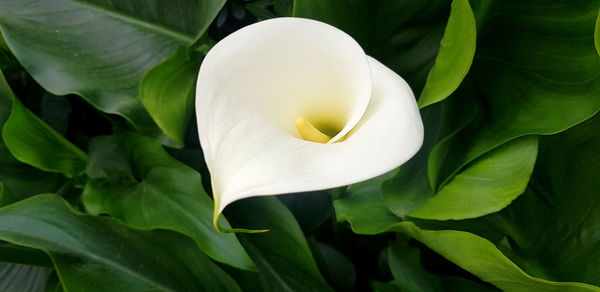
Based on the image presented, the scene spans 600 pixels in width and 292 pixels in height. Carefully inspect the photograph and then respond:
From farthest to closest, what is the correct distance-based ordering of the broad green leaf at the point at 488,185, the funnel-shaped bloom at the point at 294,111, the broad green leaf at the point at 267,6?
the broad green leaf at the point at 267,6
the broad green leaf at the point at 488,185
the funnel-shaped bloom at the point at 294,111

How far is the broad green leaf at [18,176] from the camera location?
1.97 ft

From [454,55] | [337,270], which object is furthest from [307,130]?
[337,270]

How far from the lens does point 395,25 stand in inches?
20.1

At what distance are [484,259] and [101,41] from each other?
46 cm

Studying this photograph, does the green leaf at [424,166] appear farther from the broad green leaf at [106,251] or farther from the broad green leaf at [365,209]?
the broad green leaf at [106,251]

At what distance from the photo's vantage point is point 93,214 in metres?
0.53

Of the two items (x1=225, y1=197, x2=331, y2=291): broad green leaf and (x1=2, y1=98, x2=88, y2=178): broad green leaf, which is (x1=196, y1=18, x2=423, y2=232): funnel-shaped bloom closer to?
(x1=225, y1=197, x2=331, y2=291): broad green leaf

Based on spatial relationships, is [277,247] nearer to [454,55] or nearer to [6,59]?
[454,55]

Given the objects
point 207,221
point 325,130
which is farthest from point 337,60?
point 207,221

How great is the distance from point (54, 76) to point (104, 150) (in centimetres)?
12

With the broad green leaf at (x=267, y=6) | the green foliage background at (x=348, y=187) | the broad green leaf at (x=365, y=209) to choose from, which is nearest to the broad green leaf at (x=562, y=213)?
the green foliage background at (x=348, y=187)

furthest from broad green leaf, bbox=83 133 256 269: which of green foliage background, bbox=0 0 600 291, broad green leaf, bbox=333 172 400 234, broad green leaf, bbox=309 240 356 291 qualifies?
broad green leaf, bbox=309 240 356 291

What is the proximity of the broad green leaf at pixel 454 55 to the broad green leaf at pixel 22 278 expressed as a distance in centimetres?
49

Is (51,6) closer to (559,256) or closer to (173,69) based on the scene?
(173,69)
